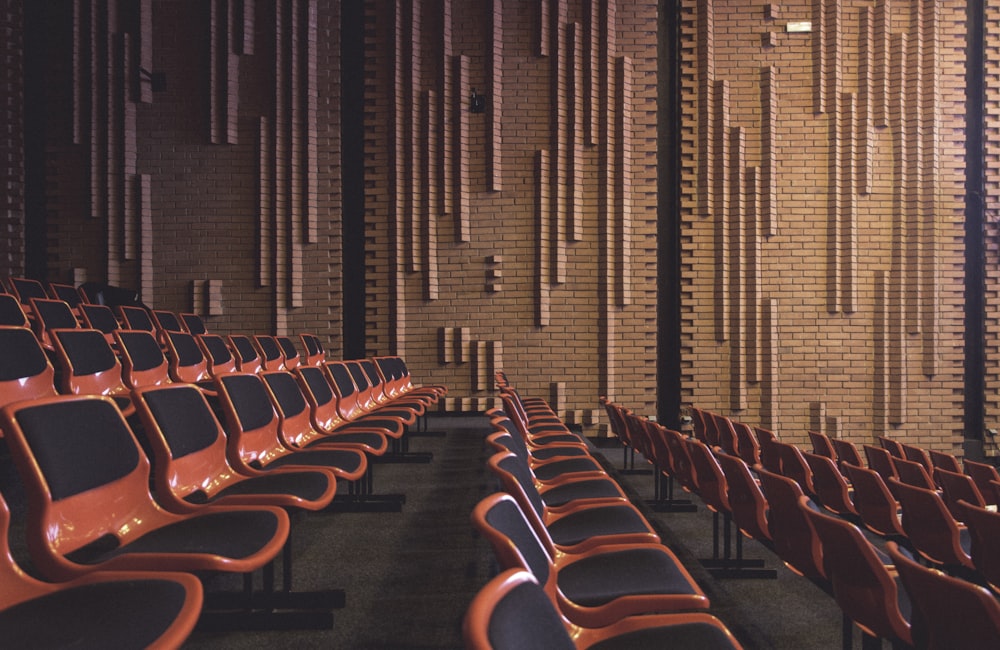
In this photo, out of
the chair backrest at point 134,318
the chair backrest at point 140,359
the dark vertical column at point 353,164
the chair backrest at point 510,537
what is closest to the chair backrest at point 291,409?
the chair backrest at point 140,359

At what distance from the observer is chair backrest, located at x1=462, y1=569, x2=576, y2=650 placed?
0.62 metres

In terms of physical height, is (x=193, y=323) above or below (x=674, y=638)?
above

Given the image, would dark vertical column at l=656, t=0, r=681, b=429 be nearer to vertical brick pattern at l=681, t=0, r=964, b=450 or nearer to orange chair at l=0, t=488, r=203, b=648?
→ vertical brick pattern at l=681, t=0, r=964, b=450

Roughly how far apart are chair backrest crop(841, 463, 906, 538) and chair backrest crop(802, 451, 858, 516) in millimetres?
56

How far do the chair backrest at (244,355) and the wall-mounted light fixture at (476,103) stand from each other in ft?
11.0

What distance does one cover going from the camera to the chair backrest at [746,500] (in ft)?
8.07

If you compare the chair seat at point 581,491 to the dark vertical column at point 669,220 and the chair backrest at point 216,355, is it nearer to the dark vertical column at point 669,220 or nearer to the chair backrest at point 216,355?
the chair backrest at point 216,355

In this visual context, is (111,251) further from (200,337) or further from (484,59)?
(484,59)

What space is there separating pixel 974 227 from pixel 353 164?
Result: 21.9 ft

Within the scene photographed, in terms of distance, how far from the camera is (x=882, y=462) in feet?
12.6

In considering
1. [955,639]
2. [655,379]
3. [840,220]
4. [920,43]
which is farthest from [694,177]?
[955,639]

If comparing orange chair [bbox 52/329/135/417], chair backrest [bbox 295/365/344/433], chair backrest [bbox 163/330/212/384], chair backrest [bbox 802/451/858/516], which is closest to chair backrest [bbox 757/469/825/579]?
chair backrest [bbox 802/451/858/516]

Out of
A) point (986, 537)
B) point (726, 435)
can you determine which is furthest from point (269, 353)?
point (986, 537)

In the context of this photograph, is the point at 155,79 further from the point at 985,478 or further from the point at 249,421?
the point at 985,478
